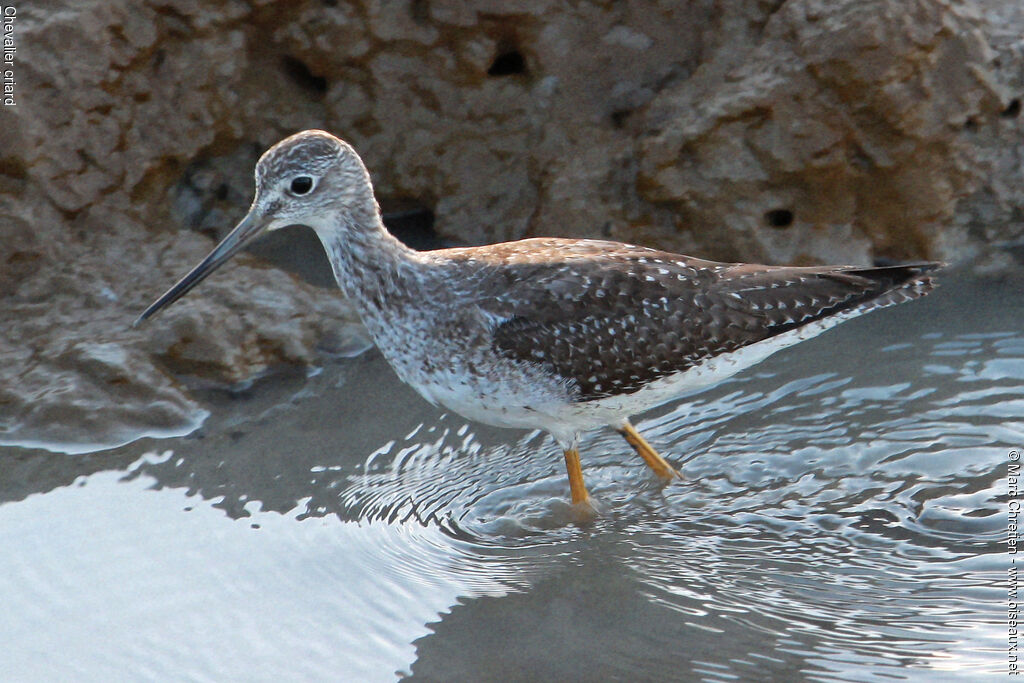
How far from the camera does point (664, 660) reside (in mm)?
4949

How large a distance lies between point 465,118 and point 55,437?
369cm

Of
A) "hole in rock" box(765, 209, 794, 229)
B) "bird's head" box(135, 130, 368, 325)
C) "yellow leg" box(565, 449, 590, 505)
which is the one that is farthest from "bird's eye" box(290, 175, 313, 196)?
"hole in rock" box(765, 209, 794, 229)

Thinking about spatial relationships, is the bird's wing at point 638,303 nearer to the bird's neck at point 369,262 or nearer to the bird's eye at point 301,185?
the bird's neck at point 369,262

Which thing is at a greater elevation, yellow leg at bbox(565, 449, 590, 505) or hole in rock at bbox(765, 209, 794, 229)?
hole in rock at bbox(765, 209, 794, 229)

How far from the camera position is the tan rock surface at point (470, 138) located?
24.6 feet

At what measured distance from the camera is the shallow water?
5055mm

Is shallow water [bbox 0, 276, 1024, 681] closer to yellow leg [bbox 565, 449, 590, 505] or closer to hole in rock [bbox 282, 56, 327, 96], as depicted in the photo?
yellow leg [bbox 565, 449, 590, 505]

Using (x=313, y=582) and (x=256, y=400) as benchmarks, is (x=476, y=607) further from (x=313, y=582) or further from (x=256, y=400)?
(x=256, y=400)

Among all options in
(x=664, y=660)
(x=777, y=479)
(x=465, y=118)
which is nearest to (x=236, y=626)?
(x=664, y=660)

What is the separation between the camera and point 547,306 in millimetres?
5965

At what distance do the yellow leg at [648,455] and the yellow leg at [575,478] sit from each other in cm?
43

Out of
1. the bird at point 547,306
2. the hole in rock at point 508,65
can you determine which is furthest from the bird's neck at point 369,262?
the hole in rock at point 508,65

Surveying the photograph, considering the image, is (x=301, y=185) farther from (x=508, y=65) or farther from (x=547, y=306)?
(x=508, y=65)

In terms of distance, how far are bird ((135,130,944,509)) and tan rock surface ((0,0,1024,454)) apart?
1556 millimetres
